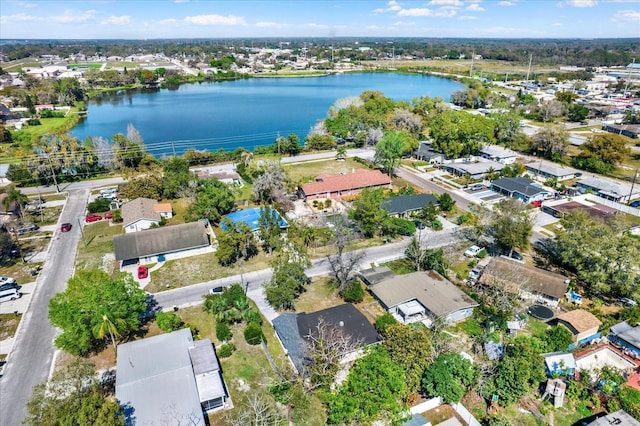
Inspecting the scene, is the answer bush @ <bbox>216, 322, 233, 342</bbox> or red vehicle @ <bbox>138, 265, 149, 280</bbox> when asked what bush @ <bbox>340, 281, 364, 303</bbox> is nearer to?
bush @ <bbox>216, 322, 233, 342</bbox>

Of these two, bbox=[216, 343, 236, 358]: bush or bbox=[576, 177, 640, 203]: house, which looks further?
bbox=[576, 177, 640, 203]: house

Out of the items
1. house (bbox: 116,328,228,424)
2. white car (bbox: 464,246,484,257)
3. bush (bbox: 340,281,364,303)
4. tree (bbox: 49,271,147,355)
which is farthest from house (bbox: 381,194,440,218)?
tree (bbox: 49,271,147,355)

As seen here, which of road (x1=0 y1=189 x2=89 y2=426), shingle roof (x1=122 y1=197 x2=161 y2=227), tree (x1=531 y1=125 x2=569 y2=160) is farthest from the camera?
tree (x1=531 y1=125 x2=569 y2=160)

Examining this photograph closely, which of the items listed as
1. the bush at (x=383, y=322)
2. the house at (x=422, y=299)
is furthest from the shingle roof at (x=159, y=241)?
the bush at (x=383, y=322)

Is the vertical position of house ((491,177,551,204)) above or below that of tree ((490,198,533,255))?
below

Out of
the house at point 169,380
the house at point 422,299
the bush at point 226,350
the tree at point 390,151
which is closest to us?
the house at point 169,380

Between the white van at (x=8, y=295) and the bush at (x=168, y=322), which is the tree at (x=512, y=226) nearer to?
the bush at (x=168, y=322)

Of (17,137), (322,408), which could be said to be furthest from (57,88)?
(322,408)
